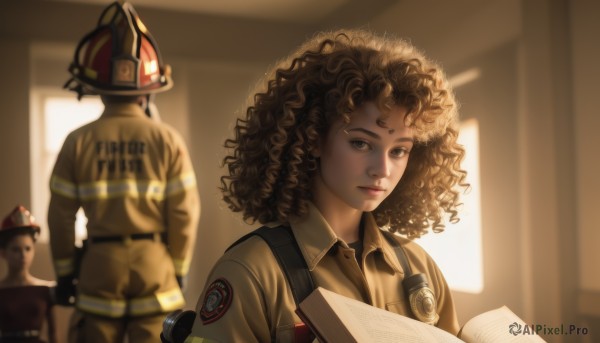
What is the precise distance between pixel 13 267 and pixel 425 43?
71.2 inches

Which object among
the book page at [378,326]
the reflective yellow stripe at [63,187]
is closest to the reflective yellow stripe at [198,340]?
the book page at [378,326]

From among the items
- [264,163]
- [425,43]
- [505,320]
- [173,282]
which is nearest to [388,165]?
[264,163]

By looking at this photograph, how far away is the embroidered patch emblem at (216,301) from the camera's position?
1015 mm

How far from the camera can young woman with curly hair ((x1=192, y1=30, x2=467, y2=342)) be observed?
106 cm

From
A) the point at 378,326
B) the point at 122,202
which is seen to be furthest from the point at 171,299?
the point at 378,326

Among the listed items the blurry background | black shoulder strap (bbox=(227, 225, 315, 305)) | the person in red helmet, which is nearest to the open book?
black shoulder strap (bbox=(227, 225, 315, 305))

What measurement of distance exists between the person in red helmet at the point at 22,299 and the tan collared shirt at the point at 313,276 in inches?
50.7

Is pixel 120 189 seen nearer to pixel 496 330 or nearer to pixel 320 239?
pixel 320 239

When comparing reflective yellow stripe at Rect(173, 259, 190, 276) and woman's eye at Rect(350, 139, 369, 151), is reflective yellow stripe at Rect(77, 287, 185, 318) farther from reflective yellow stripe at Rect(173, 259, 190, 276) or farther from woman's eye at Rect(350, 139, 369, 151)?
woman's eye at Rect(350, 139, 369, 151)

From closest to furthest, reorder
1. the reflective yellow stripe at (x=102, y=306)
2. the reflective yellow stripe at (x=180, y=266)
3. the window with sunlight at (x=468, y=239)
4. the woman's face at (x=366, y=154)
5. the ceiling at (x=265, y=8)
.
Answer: the woman's face at (x=366, y=154) → the reflective yellow stripe at (x=102, y=306) → the reflective yellow stripe at (x=180, y=266) → the window with sunlight at (x=468, y=239) → the ceiling at (x=265, y=8)

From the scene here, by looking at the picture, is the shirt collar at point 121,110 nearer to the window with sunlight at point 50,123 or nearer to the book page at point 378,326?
the window with sunlight at point 50,123

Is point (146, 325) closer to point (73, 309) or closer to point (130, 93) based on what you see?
point (73, 309)

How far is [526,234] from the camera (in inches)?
93.3

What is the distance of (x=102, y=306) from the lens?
205 centimetres
